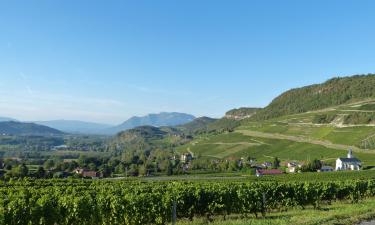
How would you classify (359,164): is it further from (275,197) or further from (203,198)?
(203,198)

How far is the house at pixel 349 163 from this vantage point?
356 feet

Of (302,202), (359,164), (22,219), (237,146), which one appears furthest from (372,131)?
(22,219)

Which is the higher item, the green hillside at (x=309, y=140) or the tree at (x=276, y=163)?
the green hillside at (x=309, y=140)

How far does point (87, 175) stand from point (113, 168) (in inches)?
787

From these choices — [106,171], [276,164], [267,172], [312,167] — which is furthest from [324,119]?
[106,171]

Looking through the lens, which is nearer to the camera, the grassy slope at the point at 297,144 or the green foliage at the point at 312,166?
the green foliage at the point at 312,166

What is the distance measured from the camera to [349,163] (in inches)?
4400

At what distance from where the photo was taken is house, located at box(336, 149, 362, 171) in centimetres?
10838

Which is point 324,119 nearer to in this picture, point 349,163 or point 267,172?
point 349,163

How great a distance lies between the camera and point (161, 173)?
12950 cm

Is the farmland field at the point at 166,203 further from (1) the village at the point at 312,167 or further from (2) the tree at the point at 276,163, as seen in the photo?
(2) the tree at the point at 276,163

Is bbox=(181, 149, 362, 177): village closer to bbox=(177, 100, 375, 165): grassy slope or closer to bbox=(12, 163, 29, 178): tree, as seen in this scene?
bbox=(177, 100, 375, 165): grassy slope

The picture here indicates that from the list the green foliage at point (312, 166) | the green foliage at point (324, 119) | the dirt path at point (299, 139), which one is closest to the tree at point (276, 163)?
the green foliage at point (312, 166)

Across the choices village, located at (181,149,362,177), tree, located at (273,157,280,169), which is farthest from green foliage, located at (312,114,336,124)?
tree, located at (273,157,280,169)
